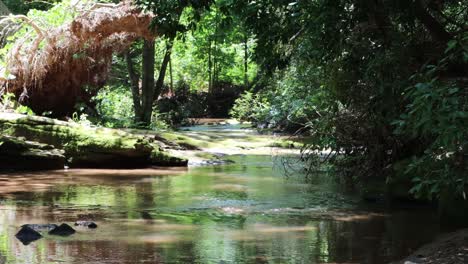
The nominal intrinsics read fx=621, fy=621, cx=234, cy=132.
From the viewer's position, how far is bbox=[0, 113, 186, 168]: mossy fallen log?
1356cm

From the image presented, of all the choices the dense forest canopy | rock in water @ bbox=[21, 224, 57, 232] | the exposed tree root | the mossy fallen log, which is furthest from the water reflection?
the exposed tree root

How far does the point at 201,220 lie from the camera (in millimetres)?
7785

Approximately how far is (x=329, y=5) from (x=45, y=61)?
41.4 feet

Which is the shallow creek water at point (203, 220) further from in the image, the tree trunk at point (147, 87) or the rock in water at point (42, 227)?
the tree trunk at point (147, 87)

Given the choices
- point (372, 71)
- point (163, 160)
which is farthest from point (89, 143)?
point (372, 71)

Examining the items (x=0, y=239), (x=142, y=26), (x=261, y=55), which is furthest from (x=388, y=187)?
(x=142, y=26)

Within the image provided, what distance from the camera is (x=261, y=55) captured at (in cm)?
806

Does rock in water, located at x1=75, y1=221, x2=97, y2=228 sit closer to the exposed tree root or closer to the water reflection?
the water reflection

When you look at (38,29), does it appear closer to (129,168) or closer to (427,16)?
(129,168)

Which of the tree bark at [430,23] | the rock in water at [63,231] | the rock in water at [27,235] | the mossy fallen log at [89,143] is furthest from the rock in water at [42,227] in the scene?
the mossy fallen log at [89,143]

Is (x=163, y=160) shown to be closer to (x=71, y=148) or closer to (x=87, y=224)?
(x=71, y=148)

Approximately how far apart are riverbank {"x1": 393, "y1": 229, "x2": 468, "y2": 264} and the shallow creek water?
30 cm

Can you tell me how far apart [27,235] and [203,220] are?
2225 millimetres

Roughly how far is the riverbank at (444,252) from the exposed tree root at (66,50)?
37.4 feet
